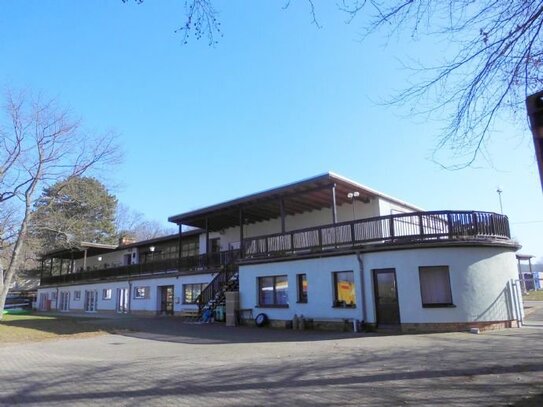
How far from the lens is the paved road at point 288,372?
7258 millimetres

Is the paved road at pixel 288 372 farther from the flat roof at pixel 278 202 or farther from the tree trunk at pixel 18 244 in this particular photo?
the tree trunk at pixel 18 244

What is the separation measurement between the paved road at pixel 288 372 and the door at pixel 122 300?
21606 millimetres

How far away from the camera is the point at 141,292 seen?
35.2 meters

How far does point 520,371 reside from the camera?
8.55 meters

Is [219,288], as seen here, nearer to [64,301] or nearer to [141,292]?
[141,292]

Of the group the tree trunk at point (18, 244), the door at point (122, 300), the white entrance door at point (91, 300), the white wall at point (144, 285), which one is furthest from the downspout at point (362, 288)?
the white entrance door at point (91, 300)

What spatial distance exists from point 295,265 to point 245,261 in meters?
3.29

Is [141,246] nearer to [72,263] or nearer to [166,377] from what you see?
→ [72,263]

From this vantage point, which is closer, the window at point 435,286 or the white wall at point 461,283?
the white wall at point 461,283

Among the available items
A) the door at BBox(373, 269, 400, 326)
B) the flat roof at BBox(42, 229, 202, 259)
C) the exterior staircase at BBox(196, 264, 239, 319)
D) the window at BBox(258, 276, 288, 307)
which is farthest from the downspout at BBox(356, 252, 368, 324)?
the flat roof at BBox(42, 229, 202, 259)

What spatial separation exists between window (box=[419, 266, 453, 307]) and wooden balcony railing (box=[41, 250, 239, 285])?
436 inches

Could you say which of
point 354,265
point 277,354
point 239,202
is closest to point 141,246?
point 239,202

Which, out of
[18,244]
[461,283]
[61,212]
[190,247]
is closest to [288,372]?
[461,283]

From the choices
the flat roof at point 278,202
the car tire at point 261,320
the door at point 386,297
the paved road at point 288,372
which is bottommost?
the paved road at point 288,372
